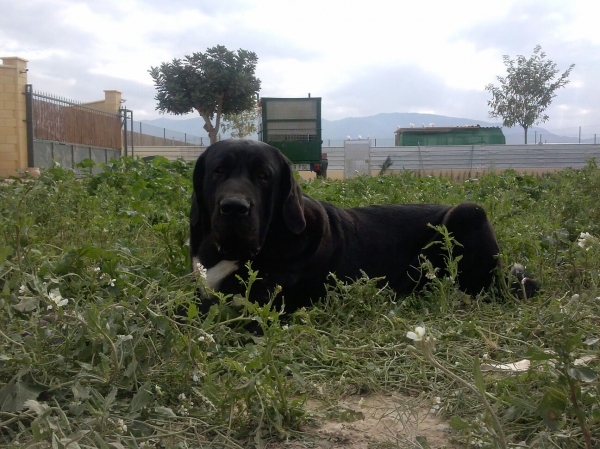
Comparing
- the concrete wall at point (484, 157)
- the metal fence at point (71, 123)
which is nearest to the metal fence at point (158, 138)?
the concrete wall at point (484, 157)

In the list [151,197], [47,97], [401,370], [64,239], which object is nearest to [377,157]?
[47,97]

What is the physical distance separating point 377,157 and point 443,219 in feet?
77.0

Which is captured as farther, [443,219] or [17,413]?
[443,219]

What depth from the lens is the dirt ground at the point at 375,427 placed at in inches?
74.8

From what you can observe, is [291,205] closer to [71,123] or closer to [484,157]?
[71,123]

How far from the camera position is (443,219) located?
417cm

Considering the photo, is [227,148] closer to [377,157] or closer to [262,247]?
[262,247]

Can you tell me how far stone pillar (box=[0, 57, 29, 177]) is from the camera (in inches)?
693

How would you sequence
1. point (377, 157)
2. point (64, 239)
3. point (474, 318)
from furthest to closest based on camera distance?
point (377, 157), point (64, 239), point (474, 318)

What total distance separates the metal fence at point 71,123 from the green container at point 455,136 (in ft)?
67.3

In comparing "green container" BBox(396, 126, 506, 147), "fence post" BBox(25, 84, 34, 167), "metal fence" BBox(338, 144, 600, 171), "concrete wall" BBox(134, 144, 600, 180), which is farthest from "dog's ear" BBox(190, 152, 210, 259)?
"green container" BBox(396, 126, 506, 147)

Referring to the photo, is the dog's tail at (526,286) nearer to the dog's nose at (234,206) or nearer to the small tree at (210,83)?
the dog's nose at (234,206)

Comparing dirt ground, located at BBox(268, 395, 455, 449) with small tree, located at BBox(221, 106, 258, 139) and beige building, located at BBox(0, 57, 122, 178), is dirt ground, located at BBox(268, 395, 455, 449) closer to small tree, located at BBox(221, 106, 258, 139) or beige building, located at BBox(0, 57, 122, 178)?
beige building, located at BBox(0, 57, 122, 178)

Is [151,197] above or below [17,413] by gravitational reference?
above
